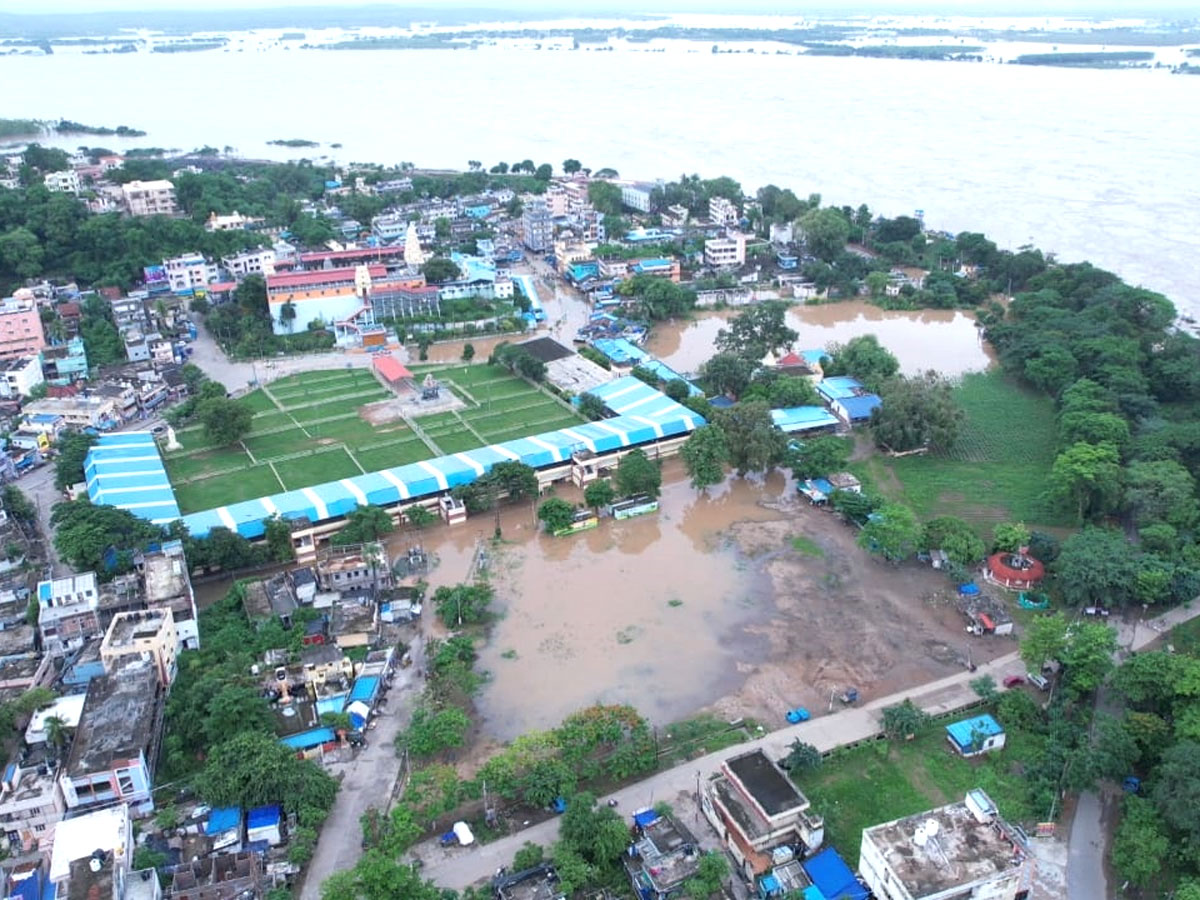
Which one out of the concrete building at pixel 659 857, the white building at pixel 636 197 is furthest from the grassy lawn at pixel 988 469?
the white building at pixel 636 197

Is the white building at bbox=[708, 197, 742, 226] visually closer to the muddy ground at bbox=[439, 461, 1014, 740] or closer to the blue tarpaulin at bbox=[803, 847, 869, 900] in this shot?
the muddy ground at bbox=[439, 461, 1014, 740]

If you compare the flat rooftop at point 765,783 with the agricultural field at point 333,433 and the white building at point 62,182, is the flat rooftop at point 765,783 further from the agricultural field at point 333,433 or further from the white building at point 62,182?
the white building at point 62,182

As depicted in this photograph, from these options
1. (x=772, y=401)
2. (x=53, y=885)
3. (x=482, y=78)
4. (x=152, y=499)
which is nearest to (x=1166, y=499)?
(x=772, y=401)

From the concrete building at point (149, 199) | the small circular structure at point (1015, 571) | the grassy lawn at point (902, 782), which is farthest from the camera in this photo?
the concrete building at point (149, 199)

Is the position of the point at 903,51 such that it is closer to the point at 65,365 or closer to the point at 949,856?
the point at 65,365

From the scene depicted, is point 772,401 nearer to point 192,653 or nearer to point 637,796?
point 637,796

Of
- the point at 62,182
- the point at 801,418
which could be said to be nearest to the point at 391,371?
the point at 801,418
